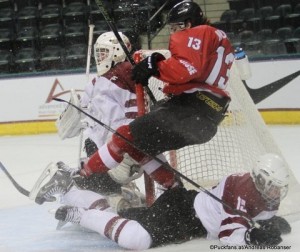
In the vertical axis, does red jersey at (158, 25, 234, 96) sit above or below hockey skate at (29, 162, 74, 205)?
above

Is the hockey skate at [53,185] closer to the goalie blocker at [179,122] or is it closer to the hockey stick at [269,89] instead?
the goalie blocker at [179,122]

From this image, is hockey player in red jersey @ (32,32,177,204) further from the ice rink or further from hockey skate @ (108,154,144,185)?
the ice rink

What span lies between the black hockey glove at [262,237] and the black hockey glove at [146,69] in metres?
0.79

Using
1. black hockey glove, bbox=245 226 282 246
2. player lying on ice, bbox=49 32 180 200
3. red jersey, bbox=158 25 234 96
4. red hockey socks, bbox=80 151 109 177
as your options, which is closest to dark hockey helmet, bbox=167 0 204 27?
red jersey, bbox=158 25 234 96

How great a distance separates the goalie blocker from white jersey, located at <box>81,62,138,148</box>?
0.44 m

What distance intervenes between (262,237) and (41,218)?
1.40m

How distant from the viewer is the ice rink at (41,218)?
3.40 meters

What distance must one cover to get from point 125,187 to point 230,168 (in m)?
0.55

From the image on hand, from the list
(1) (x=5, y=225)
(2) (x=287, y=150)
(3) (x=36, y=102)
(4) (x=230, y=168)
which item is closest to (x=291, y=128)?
(2) (x=287, y=150)

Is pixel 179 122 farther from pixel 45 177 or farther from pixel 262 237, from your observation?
pixel 45 177

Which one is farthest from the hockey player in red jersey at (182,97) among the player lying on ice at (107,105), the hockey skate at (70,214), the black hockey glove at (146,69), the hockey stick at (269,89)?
the hockey stick at (269,89)

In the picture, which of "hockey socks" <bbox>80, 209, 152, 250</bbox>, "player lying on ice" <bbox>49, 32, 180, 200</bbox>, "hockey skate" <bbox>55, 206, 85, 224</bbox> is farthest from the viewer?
"player lying on ice" <bbox>49, 32, 180, 200</bbox>

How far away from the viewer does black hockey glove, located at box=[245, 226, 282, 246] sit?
10.1 feet

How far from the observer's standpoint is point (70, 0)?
31.6 feet
